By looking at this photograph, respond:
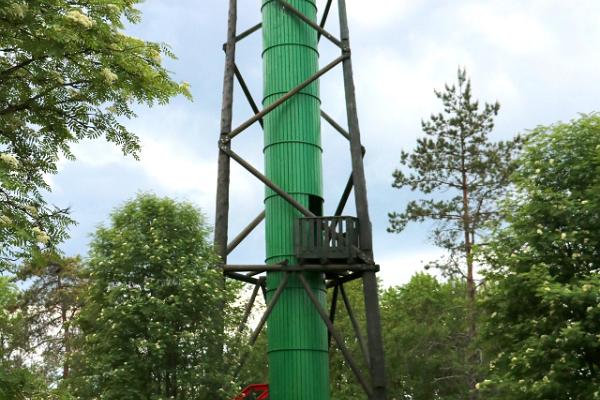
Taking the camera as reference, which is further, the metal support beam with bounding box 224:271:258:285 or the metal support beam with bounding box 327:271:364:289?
the metal support beam with bounding box 327:271:364:289

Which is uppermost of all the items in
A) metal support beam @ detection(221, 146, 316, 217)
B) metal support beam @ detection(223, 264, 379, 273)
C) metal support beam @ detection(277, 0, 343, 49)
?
metal support beam @ detection(277, 0, 343, 49)

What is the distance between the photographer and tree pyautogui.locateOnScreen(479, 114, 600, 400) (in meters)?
16.1

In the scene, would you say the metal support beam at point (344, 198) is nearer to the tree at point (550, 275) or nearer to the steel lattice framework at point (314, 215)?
the steel lattice framework at point (314, 215)

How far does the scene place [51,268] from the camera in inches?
1485

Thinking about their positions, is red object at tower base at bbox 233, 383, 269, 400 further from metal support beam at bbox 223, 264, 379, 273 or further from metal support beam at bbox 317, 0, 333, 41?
metal support beam at bbox 317, 0, 333, 41

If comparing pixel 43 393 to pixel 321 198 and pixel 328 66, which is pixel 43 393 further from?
pixel 328 66

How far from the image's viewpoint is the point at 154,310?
14344 millimetres

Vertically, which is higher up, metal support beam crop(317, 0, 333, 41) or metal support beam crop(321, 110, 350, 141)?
metal support beam crop(317, 0, 333, 41)

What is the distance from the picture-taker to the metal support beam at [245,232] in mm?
18736

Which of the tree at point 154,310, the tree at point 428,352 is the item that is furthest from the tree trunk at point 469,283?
the tree at point 154,310

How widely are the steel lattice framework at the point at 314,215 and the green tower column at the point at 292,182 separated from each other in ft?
1.15

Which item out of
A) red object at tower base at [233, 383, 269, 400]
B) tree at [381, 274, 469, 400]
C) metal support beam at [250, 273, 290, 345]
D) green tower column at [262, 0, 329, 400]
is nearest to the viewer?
metal support beam at [250, 273, 290, 345]

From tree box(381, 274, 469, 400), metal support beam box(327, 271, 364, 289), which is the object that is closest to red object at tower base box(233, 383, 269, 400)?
metal support beam box(327, 271, 364, 289)

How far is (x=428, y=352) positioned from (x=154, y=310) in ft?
63.0
